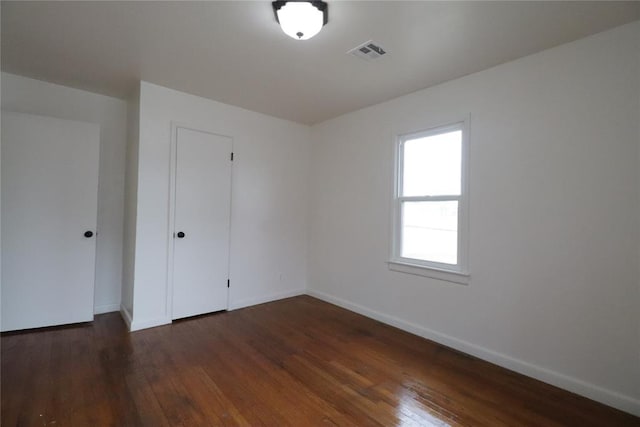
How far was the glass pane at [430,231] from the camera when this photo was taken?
297cm

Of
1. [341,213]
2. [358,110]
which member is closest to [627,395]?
[341,213]

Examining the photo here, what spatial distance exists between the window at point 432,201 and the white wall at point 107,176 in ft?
11.1

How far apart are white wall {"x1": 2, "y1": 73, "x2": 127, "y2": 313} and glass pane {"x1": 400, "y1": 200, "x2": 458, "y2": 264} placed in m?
3.50

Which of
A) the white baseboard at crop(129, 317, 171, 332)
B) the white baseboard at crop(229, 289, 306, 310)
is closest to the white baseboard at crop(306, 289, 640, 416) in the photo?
the white baseboard at crop(229, 289, 306, 310)

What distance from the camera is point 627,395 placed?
1984 mm

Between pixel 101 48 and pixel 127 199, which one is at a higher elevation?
→ pixel 101 48

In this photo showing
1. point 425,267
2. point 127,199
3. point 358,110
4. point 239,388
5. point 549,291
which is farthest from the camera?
point 358,110

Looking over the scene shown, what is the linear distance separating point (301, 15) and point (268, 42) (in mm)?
550

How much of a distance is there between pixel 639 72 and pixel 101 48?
4.04m

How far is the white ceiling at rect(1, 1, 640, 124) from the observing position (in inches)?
77.6

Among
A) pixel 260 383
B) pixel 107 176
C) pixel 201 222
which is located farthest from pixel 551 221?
pixel 107 176

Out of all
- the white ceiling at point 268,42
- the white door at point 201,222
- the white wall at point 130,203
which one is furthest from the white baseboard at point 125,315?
the white ceiling at point 268,42

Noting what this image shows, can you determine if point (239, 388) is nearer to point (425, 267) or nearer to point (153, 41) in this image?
point (425, 267)

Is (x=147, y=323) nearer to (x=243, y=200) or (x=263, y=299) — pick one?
(x=263, y=299)
